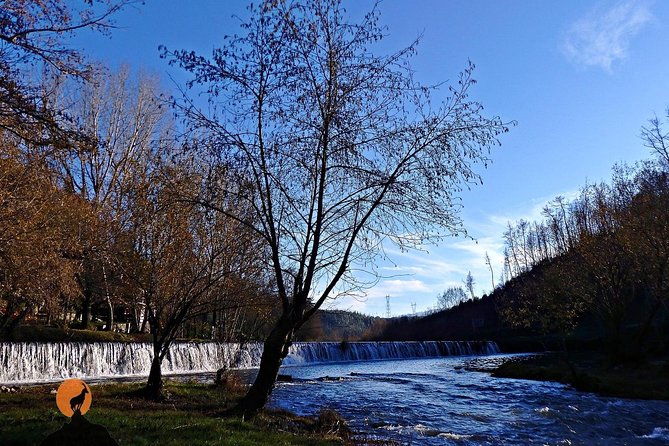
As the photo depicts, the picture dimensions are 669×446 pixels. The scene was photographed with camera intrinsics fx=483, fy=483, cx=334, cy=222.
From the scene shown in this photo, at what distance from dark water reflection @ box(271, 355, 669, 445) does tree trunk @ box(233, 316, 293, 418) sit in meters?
2.79

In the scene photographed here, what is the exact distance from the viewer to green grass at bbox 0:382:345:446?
6.81m

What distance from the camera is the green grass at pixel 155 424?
22.4 ft

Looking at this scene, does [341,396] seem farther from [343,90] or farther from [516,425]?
[343,90]

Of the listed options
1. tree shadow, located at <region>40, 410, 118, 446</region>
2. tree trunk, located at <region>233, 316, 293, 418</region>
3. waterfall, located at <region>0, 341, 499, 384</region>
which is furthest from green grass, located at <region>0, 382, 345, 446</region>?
waterfall, located at <region>0, 341, 499, 384</region>

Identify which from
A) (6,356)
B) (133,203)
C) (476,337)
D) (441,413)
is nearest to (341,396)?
(441,413)

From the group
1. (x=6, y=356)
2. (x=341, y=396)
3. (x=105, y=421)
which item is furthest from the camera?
(x=6, y=356)

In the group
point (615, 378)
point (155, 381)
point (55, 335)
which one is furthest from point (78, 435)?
point (55, 335)

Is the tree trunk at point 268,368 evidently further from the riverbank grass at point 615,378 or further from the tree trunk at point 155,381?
the riverbank grass at point 615,378

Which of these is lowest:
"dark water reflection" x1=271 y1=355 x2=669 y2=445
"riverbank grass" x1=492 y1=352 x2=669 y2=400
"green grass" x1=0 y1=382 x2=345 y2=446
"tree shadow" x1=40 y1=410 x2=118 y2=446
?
"dark water reflection" x1=271 y1=355 x2=669 y2=445

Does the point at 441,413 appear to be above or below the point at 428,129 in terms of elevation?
below

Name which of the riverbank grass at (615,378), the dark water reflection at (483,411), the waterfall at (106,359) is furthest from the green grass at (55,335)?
the riverbank grass at (615,378)

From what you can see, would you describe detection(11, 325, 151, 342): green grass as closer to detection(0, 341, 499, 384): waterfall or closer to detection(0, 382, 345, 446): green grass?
detection(0, 341, 499, 384): waterfall

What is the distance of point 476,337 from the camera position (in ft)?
200

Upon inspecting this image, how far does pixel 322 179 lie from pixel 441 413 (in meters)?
8.80
